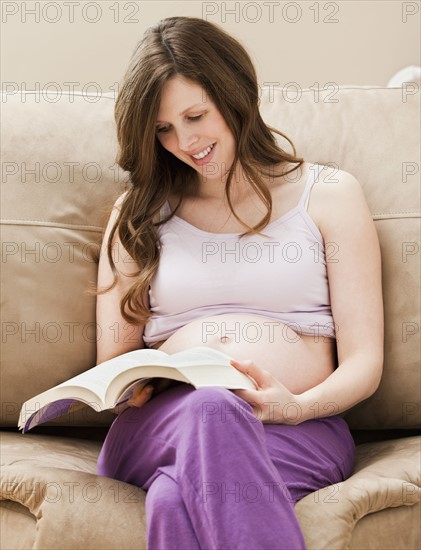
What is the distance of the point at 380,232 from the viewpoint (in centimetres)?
161

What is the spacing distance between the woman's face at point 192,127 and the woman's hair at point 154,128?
0.01m

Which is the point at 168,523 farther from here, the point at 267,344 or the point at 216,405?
the point at 267,344

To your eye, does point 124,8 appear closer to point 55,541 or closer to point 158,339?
point 158,339

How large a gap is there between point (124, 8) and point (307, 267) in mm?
1029

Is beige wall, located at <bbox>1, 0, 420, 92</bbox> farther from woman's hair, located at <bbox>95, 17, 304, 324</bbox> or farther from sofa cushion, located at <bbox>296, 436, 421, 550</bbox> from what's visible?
sofa cushion, located at <bbox>296, 436, 421, 550</bbox>

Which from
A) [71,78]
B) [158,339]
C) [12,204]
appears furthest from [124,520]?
[71,78]

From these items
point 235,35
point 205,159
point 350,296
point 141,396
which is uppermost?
point 235,35

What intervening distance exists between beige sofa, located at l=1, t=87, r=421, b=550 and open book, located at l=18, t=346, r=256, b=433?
0.19m

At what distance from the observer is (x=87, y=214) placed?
165 cm

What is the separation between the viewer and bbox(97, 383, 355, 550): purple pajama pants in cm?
108

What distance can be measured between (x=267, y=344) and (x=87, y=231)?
44 centimetres

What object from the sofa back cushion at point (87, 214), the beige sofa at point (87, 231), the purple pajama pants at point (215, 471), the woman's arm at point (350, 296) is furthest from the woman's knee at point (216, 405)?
the sofa back cushion at point (87, 214)

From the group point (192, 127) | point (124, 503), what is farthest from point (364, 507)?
point (192, 127)

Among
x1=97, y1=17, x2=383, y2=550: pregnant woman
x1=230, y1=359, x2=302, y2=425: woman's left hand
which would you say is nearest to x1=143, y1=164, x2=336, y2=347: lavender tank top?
x1=97, y1=17, x2=383, y2=550: pregnant woman
